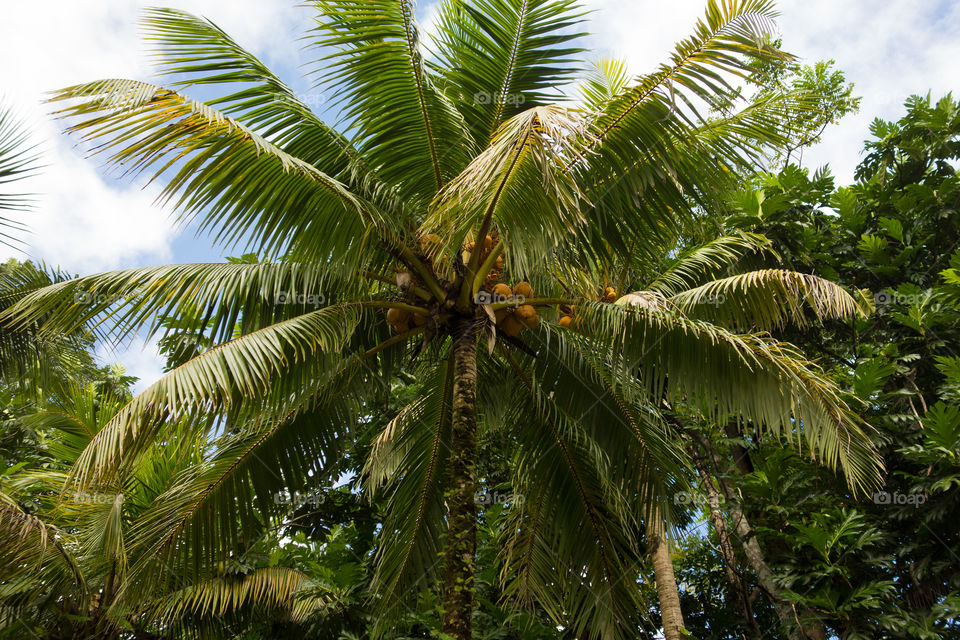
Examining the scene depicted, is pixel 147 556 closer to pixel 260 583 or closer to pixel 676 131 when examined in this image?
pixel 260 583

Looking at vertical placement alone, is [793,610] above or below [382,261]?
below

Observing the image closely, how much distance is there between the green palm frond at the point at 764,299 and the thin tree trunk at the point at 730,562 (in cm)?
325

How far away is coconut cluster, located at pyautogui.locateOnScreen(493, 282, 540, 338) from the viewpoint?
5.59 metres

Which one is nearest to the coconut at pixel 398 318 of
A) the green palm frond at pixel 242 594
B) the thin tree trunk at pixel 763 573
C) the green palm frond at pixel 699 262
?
the green palm frond at pixel 242 594

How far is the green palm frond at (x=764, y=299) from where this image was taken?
532 cm

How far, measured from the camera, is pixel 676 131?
5066 millimetres

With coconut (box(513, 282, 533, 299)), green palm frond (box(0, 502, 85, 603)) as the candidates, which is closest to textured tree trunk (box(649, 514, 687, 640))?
coconut (box(513, 282, 533, 299))

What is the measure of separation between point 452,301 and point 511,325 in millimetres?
481

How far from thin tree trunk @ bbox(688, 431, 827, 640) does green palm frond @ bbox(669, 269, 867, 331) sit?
9.36ft

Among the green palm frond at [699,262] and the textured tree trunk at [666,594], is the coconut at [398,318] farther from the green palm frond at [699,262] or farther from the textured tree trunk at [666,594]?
the green palm frond at [699,262]

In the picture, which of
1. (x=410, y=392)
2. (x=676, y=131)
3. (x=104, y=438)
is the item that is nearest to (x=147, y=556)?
(x=104, y=438)

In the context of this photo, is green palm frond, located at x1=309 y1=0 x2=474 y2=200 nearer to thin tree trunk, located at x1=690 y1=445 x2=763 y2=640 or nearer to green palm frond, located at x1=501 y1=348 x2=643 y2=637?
green palm frond, located at x1=501 y1=348 x2=643 y2=637

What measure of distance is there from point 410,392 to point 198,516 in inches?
201

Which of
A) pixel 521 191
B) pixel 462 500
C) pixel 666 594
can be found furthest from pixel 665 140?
pixel 666 594
